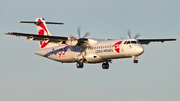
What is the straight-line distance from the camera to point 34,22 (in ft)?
139

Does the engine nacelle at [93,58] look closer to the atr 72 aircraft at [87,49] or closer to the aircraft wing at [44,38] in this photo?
the atr 72 aircraft at [87,49]

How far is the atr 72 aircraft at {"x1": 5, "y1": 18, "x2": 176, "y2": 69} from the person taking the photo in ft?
111

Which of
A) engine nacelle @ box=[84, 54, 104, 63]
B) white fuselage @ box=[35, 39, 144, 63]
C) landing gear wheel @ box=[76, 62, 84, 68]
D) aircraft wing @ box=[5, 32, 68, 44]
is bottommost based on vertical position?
landing gear wheel @ box=[76, 62, 84, 68]

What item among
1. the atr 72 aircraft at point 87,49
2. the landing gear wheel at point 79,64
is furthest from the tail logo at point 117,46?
the landing gear wheel at point 79,64

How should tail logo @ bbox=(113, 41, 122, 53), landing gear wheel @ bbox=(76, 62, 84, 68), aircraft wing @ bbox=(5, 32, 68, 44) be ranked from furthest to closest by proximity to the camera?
landing gear wheel @ bbox=(76, 62, 84, 68) → aircraft wing @ bbox=(5, 32, 68, 44) → tail logo @ bbox=(113, 41, 122, 53)

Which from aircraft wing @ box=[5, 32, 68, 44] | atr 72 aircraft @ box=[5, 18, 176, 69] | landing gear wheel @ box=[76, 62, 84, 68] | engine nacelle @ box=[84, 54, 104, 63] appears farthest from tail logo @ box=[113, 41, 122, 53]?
aircraft wing @ box=[5, 32, 68, 44]

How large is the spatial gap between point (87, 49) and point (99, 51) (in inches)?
67.2

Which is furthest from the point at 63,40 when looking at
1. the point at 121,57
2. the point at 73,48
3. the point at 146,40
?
the point at 146,40

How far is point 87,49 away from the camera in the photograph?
36688 mm

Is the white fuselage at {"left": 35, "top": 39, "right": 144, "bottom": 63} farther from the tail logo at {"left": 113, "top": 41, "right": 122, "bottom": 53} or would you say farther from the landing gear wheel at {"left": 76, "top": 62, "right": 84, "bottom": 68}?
the landing gear wheel at {"left": 76, "top": 62, "right": 84, "bottom": 68}

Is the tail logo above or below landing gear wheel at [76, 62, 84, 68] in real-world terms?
above

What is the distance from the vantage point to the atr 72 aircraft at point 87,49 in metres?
33.8

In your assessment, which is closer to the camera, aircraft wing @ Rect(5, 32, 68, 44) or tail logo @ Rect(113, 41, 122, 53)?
tail logo @ Rect(113, 41, 122, 53)

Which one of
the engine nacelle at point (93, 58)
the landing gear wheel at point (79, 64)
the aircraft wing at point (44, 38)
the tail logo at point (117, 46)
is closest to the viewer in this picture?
the tail logo at point (117, 46)
